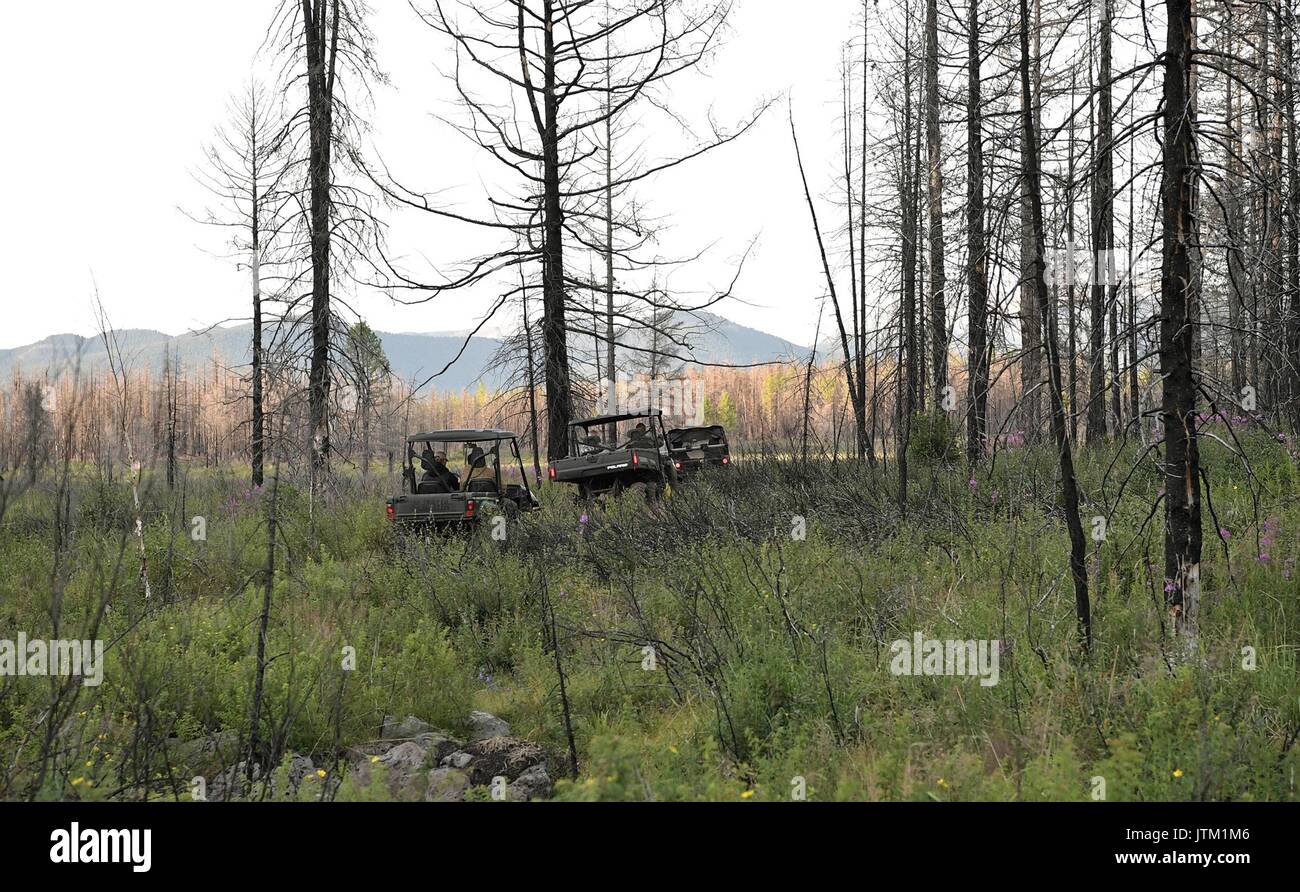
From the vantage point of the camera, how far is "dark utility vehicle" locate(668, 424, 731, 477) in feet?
58.2

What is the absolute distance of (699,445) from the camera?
18766 millimetres

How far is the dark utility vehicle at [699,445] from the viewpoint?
17750mm

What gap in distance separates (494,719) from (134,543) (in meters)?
7.05

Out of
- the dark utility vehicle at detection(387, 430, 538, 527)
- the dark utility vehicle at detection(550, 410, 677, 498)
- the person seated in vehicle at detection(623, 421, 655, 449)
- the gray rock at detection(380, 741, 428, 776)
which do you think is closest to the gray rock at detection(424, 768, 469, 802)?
the gray rock at detection(380, 741, 428, 776)

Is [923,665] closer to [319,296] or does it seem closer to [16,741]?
[16,741]

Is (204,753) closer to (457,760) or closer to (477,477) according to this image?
(457,760)

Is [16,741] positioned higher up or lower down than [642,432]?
lower down

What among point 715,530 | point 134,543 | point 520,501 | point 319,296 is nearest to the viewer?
point 715,530
